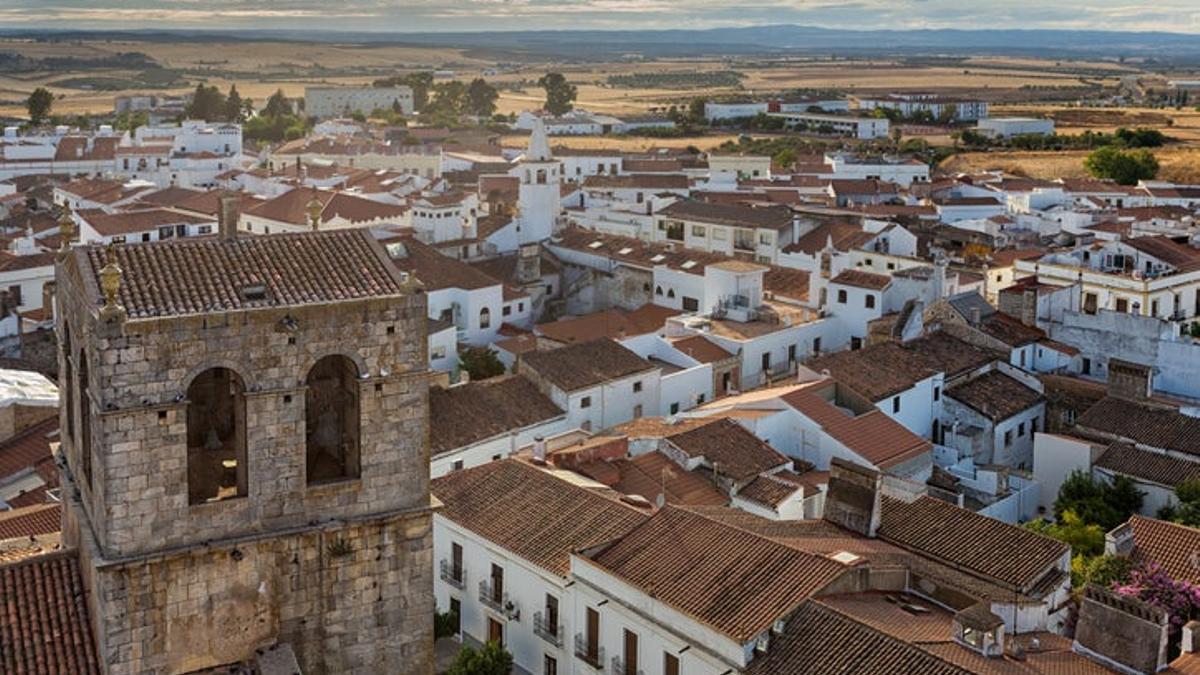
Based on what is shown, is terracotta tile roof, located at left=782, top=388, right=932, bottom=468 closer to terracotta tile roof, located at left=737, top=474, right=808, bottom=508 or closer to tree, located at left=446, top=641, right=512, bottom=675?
terracotta tile roof, located at left=737, top=474, right=808, bottom=508

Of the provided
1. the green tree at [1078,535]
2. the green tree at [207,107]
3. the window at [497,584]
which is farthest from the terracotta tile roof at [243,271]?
the green tree at [207,107]

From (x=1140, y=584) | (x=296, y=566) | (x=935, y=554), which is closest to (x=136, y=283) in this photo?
(x=296, y=566)

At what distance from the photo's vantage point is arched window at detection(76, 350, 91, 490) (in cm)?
1348

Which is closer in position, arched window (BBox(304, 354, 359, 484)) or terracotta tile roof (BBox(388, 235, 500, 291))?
arched window (BBox(304, 354, 359, 484))

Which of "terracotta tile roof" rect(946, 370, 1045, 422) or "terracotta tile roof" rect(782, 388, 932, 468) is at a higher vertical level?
"terracotta tile roof" rect(782, 388, 932, 468)

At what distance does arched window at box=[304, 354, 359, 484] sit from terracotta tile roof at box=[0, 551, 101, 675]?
2.72 metres

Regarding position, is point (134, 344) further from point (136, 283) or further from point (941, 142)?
point (941, 142)

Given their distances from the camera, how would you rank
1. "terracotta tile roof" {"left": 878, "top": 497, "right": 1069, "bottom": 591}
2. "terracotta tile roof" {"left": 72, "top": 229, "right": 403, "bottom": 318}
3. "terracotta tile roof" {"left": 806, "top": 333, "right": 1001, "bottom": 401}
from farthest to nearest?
"terracotta tile roof" {"left": 806, "top": 333, "right": 1001, "bottom": 401}
"terracotta tile roof" {"left": 878, "top": 497, "right": 1069, "bottom": 591}
"terracotta tile roof" {"left": 72, "top": 229, "right": 403, "bottom": 318}

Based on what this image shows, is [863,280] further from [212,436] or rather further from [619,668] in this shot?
[212,436]

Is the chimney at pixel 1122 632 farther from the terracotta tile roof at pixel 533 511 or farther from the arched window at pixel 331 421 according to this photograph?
the arched window at pixel 331 421

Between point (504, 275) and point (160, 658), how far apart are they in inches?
1879

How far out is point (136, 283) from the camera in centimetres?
1326

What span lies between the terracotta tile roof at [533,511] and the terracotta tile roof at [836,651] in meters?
4.86

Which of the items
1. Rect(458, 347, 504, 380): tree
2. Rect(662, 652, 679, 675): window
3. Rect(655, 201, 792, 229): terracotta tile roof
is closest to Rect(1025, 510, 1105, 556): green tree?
Rect(662, 652, 679, 675): window
